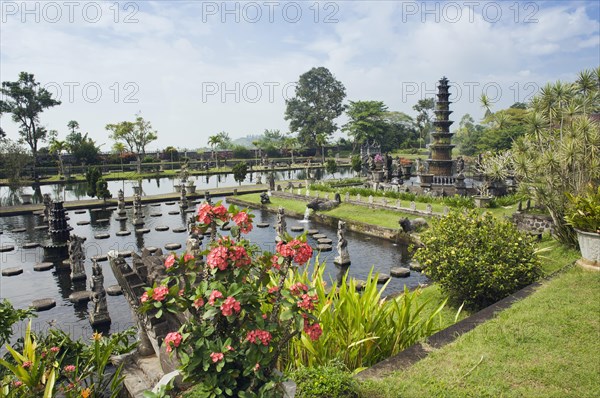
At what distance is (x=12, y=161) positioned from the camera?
41.1 meters

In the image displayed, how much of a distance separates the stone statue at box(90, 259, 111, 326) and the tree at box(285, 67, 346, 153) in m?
79.8

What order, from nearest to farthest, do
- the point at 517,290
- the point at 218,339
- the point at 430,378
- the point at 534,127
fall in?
1. the point at 218,339
2. the point at 430,378
3. the point at 517,290
4. the point at 534,127

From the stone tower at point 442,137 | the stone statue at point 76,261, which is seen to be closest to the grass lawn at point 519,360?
the stone statue at point 76,261

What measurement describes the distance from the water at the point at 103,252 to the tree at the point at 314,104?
63.1 meters

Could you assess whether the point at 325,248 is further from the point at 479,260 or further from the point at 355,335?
the point at 355,335

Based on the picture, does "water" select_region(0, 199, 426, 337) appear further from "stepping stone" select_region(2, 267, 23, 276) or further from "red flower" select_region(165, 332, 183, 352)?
"red flower" select_region(165, 332, 183, 352)

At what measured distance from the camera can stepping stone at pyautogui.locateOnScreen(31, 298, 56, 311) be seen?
44.0 ft

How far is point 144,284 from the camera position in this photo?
20.8 ft

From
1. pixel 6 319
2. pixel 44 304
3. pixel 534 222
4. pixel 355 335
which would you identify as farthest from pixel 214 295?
pixel 534 222

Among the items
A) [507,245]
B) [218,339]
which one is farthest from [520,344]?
[218,339]

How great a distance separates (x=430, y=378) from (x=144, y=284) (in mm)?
4308

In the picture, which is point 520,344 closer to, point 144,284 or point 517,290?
point 517,290

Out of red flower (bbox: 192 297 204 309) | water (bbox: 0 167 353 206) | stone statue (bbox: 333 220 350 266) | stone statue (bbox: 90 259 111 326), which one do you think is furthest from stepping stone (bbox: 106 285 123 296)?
water (bbox: 0 167 353 206)

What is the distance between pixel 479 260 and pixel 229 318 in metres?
7.27
